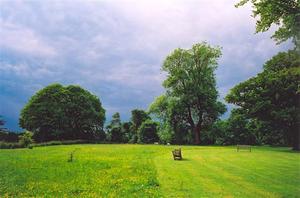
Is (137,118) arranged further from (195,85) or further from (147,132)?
(195,85)

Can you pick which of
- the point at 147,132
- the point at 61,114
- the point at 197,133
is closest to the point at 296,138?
the point at 197,133

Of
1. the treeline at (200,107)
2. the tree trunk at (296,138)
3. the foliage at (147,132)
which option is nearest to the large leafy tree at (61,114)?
the treeline at (200,107)

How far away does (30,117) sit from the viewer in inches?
3885

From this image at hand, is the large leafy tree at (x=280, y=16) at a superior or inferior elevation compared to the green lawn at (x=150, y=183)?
superior

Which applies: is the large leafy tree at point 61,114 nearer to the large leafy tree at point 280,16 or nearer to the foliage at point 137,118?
the foliage at point 137,118

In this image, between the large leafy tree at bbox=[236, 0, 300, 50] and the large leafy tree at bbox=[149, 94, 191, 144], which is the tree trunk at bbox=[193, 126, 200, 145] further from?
the large leafy tree at bbox=[236, 0, 300, 50]

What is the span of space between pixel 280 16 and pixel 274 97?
36279 millimetres

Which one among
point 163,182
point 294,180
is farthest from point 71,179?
point 294,180

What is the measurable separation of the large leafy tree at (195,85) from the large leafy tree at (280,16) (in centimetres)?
5478

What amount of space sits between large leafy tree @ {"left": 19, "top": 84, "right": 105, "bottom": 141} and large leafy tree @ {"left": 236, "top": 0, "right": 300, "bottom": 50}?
7986 cm

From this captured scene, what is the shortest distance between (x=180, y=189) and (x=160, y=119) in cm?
7076

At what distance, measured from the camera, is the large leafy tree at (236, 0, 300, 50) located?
24.4 meters

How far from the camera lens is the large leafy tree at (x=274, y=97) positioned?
5681 cm

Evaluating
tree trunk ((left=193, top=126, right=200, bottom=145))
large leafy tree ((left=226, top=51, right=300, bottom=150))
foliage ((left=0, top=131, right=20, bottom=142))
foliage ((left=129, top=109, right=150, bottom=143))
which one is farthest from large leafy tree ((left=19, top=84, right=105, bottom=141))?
large leafy tree ((left=226, top=51, right=300, bottom=150))
